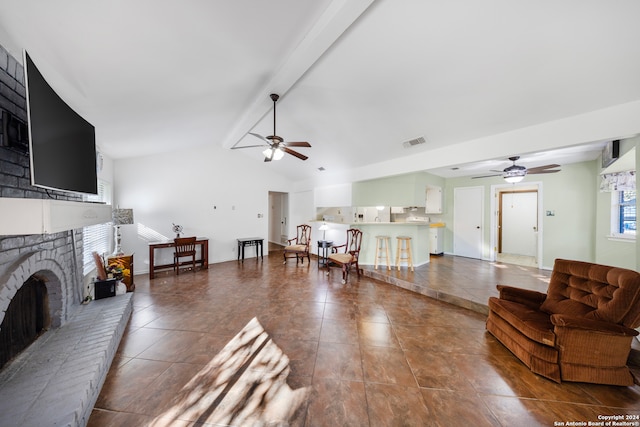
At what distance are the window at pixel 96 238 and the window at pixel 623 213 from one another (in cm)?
763

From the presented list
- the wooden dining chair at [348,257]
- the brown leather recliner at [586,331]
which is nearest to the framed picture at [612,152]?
the brown leather recliner at [586,331]

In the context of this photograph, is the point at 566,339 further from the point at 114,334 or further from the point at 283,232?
the point at 283,232

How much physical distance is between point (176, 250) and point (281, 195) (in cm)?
436

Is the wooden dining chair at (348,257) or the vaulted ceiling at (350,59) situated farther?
the wooden dining chair at (348,257)

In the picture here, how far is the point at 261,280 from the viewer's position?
441 cm

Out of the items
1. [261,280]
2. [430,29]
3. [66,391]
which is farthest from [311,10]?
[261,280]

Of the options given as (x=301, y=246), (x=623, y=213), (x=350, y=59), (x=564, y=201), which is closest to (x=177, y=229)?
(x=301, y=246)

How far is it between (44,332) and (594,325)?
480cm

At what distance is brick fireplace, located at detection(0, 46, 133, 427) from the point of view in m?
1.34

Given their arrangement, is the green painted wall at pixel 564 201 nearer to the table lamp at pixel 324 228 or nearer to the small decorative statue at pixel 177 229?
the table lamp at pixel 324 228

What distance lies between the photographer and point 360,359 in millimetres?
2062

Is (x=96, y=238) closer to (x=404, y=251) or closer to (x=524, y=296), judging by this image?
(x=404, y=251)

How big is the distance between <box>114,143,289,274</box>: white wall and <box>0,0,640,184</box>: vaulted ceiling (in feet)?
5.77

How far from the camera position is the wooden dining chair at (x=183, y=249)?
4715 mm
